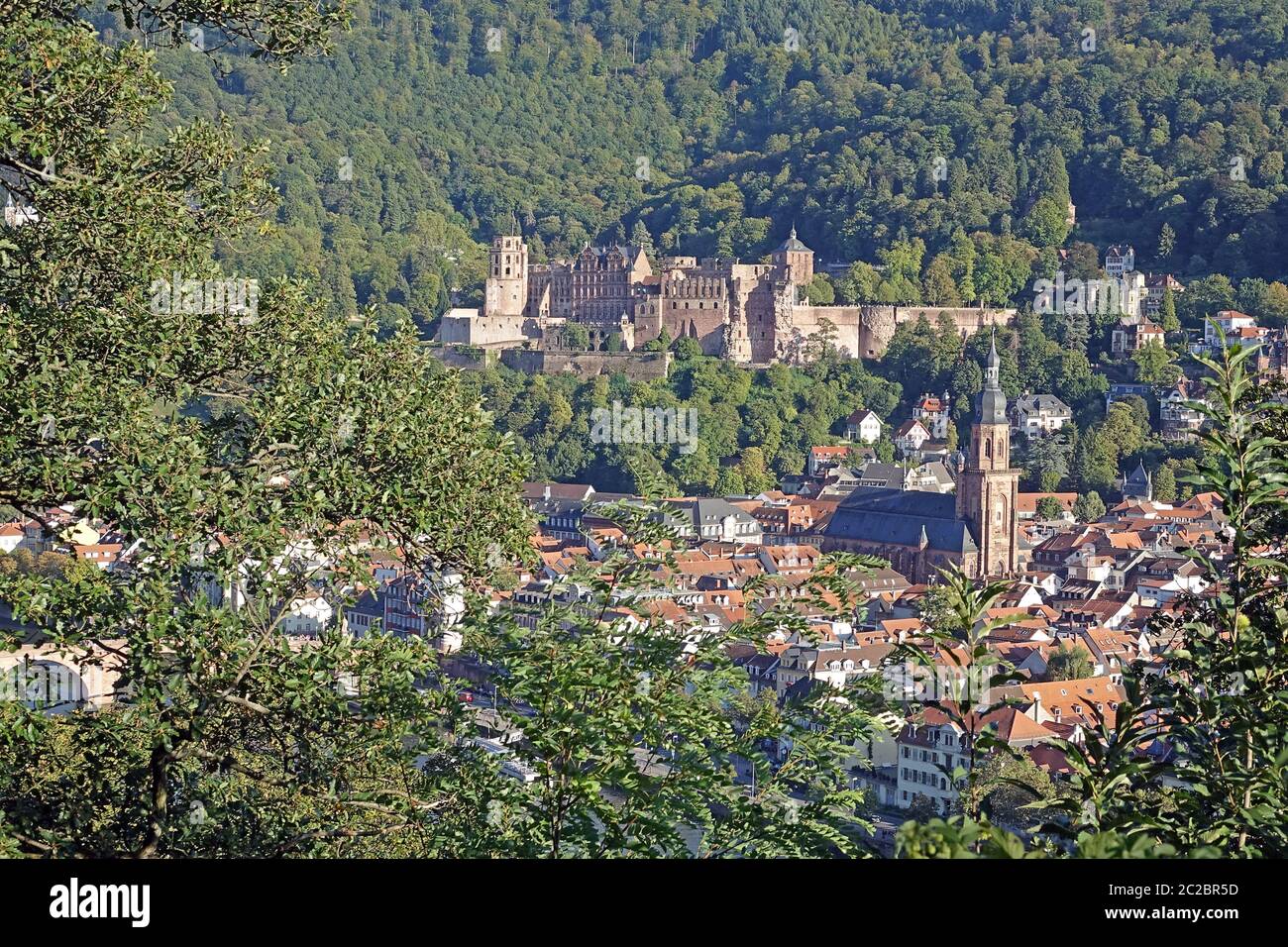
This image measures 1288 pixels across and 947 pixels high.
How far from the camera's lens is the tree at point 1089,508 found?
54.4 meters

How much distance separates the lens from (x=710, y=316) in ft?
218

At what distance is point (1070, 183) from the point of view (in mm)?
78250

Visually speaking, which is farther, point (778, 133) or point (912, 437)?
point (778, 133)

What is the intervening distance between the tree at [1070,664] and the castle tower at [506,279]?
37377mm

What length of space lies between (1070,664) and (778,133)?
229ft

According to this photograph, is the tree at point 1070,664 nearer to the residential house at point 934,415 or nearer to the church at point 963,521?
the church at point 963,521

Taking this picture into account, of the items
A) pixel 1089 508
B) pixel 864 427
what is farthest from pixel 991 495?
pixel 864 427

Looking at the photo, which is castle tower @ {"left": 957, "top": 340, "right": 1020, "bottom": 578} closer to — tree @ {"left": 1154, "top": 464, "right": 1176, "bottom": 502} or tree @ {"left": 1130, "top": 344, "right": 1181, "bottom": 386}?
tree @ {"left": 1154, "top": 464, "right": 1176, "bottom": 502}

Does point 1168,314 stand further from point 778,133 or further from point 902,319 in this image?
point 778,133

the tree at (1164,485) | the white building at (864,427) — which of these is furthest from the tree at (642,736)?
the white building at (864,427)
